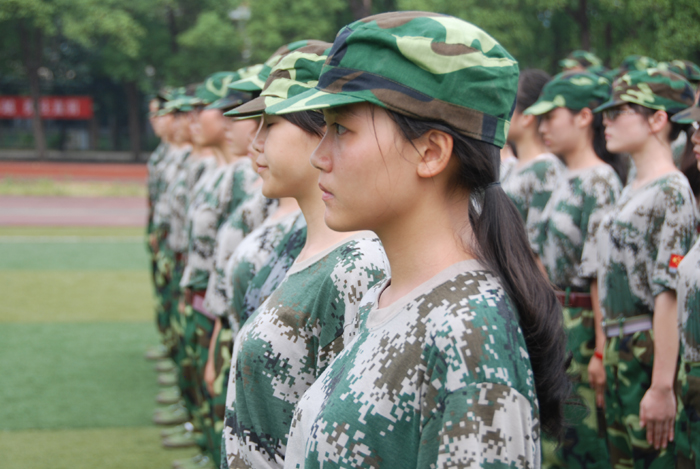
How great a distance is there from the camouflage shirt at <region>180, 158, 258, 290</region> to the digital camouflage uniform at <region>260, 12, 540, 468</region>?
3.12 meters

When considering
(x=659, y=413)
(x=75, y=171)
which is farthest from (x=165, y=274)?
(x=75, y=171)

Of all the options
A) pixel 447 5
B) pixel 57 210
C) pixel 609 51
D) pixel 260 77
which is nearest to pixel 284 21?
pixel 447 5

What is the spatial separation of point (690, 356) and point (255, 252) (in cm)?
159

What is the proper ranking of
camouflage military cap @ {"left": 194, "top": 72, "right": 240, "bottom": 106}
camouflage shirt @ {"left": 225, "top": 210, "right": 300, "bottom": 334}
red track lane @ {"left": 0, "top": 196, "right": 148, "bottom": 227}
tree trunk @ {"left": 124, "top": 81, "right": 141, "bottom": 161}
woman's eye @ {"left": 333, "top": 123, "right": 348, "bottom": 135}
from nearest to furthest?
woman's eye @ {"left": 333, "top": 123, "right": 348, "bottom": 135}, camouflage shirt @ {"left": 225, "top": 210, "right": 300, "bottom": 334}, camouflage military cap @ {"left": 194, "top": 72, "right": 240, "bottom": 106}, red track lane @ {"left": 0, "top": 196, "right": 148, "bottom": 227}, tree trunk @ {"left": 124, "top": 81, "right": 141, "bottom": 161}

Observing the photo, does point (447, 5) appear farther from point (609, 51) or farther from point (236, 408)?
point (236, 408)

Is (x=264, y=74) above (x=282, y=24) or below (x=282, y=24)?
above

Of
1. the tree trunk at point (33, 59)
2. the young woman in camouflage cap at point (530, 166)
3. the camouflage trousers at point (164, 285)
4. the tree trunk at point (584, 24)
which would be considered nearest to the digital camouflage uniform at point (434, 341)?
the young woman in camouflage cap at point (530, 166)

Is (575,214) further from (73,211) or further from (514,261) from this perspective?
(73,211)

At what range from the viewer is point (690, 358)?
258 cm

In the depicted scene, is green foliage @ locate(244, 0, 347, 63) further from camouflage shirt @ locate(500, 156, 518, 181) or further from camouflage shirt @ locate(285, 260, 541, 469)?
camouflage shirt @ locate(285, 260, 541, 469)

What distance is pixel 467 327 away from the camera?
1.18m

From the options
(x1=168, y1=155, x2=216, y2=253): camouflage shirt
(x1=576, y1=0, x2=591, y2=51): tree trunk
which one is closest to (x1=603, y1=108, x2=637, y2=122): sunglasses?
(x1=168, y1=155, x2=216, y2=253): camouflage shirt

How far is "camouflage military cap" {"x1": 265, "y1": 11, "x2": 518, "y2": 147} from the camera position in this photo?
4.06 feet

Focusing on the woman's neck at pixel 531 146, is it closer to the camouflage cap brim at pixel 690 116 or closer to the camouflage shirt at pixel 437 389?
the camouflage cap brim at pixel 690 116
